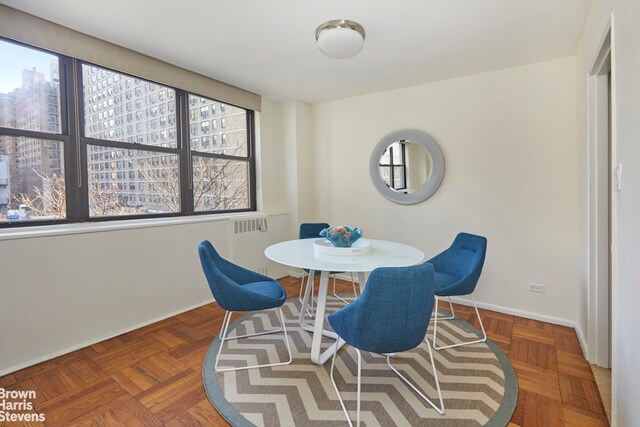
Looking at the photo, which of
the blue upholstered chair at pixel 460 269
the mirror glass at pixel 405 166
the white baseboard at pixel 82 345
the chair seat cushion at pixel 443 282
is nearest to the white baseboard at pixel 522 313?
the blue upholstered chair at pixel 460 269

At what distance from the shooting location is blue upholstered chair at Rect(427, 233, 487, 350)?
2303mm

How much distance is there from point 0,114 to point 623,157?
140 inches

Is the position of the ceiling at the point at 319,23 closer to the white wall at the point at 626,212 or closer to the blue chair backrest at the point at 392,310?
the white wall at the point at 626,212

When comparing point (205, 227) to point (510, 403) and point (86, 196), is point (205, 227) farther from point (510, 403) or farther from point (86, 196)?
point (510, 403)

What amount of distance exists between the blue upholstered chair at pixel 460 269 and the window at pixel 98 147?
2502 mm

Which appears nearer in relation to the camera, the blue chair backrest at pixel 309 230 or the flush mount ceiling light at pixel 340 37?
the flush mount ceiling light at pixel 340 37

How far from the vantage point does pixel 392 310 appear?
59.6 inches

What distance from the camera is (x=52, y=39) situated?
221 centimetres

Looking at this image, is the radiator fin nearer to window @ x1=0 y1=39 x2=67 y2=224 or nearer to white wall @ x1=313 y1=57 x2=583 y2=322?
white wall @ x1=313 y1=57 x2=583 y2=322

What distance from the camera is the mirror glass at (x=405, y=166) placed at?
136 inches

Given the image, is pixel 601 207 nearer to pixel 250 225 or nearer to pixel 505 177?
pixel 505 177

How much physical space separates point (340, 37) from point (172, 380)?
2465 mm

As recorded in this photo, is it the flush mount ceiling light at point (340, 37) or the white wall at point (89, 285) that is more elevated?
the flush mount ceiling light at point (340, 37)

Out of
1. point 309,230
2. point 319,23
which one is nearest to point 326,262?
point 309,230
